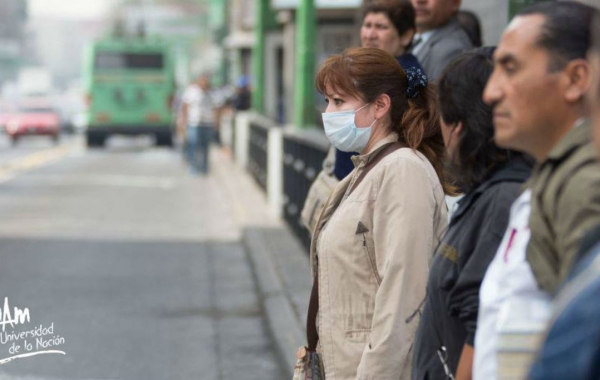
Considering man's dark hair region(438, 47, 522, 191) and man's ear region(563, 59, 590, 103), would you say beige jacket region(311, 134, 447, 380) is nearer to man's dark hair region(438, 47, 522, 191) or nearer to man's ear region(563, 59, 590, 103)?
man's dark hair region(438, 47, 522, 191)

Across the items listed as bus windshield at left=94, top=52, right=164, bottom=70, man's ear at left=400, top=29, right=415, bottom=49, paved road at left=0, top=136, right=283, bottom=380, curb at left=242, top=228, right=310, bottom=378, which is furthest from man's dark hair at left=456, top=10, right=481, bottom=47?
bus windshield at left=94, top=52, right=164, bottom=70

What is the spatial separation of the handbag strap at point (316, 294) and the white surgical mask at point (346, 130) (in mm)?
88

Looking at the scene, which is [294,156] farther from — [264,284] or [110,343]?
[110,343]

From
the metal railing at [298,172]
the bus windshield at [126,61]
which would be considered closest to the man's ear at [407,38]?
the metal railing at [298,172]

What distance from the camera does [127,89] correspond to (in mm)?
37531

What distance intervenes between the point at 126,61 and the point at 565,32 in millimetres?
A: 36273

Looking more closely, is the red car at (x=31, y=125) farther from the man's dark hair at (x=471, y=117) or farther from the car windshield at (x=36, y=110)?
the man's dark hair at (x=471, y=117)

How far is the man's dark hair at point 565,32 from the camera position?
7.72ft

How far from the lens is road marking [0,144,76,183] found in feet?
84.2

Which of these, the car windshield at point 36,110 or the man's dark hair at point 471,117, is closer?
the man's dark hair at point 471,117

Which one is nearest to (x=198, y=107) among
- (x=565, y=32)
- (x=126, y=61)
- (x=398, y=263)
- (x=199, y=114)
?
(x=199, y=114)

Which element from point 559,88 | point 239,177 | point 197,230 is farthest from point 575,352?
point 239,177

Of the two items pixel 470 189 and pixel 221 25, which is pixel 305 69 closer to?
pixel 470 189

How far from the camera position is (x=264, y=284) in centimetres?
987
